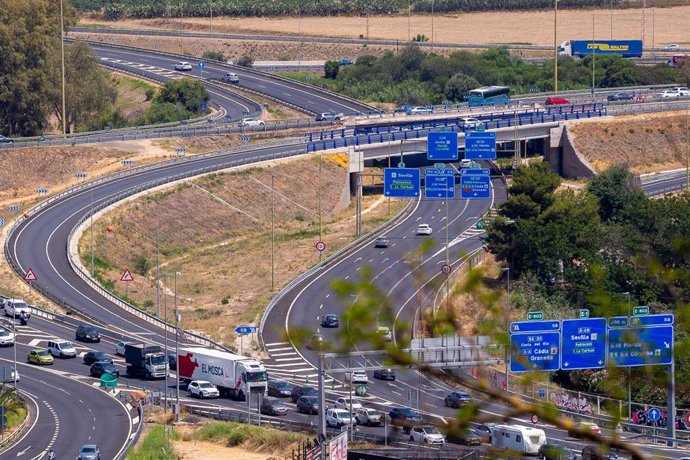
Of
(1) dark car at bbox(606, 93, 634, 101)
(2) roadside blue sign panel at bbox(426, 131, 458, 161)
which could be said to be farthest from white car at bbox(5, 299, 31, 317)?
(1) dark car at bbox(606, 93, 634, 101)

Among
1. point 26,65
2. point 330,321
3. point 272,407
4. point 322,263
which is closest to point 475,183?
point 322,263

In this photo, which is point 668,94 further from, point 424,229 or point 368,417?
point 368,417

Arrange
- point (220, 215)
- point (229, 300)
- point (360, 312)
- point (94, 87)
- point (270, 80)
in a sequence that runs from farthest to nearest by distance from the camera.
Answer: point (270, 80), point (94, 87), point (220, 215), point (229, 300), point (360, 312)

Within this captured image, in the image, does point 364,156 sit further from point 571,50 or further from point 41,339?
point 571,50

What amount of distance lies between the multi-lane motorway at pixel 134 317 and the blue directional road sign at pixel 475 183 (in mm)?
3795

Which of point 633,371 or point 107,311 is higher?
point 633,371

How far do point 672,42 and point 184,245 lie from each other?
114062mm

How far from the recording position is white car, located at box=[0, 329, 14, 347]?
7144 centimetres

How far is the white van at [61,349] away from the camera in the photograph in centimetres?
7019

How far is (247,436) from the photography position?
55.2 m

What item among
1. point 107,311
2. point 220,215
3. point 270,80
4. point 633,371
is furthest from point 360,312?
point 270,80

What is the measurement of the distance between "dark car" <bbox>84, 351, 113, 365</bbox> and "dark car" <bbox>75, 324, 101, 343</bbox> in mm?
4100

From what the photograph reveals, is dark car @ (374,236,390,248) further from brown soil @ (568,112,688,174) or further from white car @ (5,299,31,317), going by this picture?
brown soil @ (568,112,688,174)

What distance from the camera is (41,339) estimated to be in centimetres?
7344
